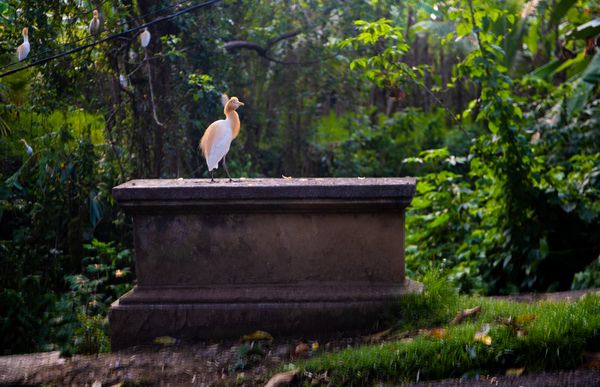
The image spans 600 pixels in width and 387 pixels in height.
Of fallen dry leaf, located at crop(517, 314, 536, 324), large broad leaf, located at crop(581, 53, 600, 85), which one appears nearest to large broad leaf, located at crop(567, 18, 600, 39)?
large broad leaf, located at crop(581, 53, 600, 85)

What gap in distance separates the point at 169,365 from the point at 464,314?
214 cm

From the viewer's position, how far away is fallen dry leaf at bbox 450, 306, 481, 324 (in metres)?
5.13

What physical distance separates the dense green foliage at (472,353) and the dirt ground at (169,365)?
1.35 feet

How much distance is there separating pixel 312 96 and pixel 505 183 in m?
5.68

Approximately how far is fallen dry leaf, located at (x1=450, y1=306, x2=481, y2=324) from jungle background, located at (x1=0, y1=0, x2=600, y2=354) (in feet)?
4.56

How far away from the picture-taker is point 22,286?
815 cm

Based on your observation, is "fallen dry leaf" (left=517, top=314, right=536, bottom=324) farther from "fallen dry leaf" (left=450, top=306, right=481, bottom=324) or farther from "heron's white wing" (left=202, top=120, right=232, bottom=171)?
"heron's white wing" (left=202, top=120, right=232, bottom=171)

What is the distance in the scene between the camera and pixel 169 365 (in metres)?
4.92

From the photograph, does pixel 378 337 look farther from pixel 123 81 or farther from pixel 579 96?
pixel 579 96

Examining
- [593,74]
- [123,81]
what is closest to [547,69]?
[593,74]

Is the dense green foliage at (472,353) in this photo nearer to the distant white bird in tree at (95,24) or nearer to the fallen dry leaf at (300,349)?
the fallen dry leaf at (300,349)

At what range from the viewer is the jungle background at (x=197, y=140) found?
791 cm

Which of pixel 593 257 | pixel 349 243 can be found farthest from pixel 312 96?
pixel 349 243

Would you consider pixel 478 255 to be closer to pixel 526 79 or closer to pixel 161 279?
pixel 526 79
